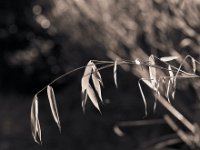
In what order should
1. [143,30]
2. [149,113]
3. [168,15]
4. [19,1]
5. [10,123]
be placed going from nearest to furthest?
[168,15] → [143,30] → [149,113] → [10,123] → [19,1]

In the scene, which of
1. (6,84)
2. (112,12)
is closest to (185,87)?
(112,12)

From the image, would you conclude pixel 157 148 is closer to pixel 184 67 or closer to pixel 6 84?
pixel 184 67

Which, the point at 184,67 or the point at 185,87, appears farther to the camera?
the point at 185,87

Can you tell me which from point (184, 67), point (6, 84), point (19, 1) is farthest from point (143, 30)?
point (6, 84)

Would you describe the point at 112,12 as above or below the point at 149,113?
above

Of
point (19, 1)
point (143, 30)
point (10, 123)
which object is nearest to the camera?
point (143, 30)

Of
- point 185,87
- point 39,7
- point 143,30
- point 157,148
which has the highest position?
point 39,7

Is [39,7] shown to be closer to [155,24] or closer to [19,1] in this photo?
[19,1]
